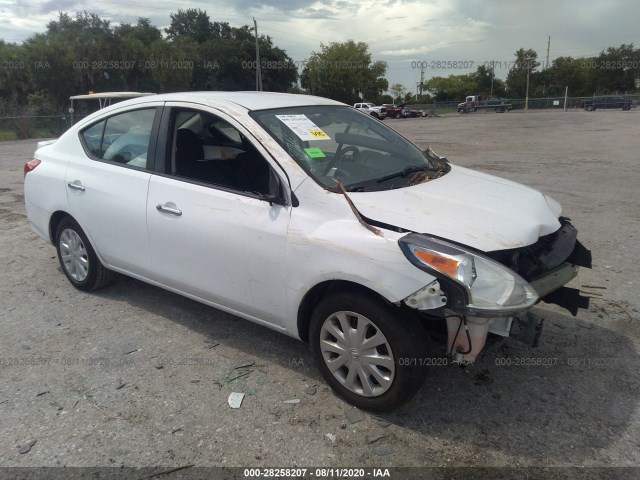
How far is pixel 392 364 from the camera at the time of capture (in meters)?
2.72

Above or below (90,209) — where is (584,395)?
below

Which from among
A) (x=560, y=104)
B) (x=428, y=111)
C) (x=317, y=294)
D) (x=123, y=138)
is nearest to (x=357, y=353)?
(x=317, y=294)

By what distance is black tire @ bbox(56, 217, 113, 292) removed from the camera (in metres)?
4.45

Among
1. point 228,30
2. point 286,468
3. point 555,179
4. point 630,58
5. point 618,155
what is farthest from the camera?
point 228,30

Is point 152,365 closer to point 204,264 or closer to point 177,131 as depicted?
point 204,264

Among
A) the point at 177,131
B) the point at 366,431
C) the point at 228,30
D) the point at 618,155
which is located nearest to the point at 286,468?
the point at 366,431

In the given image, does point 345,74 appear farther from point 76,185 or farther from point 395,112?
point 76,185

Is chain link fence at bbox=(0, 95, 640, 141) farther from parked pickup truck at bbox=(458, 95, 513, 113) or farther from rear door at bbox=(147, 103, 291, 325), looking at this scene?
rear door at bbox=(147, 103, 291, 325)

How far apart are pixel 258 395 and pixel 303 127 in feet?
5.82

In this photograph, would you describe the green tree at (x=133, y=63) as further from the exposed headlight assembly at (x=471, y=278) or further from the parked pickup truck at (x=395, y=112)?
the exposed headlight assembly at (x=471, y=278)

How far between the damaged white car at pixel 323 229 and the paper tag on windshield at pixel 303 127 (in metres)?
0.01

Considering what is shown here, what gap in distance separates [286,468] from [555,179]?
9.41m

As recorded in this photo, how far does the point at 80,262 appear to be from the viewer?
4559 mm

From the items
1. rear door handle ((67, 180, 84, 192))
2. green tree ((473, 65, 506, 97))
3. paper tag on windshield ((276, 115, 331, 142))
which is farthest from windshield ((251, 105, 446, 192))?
green tree ((473, 65, 506, 97))
